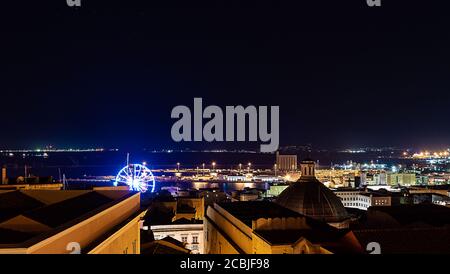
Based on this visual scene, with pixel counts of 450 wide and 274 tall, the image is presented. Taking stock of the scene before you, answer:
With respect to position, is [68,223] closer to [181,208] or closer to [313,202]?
[313,202]

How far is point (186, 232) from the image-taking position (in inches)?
1166

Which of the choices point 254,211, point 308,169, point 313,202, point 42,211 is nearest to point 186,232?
point 254,211

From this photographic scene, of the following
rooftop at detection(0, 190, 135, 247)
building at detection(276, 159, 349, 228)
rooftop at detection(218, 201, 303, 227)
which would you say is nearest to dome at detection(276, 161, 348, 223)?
building at detection(276, 159, 349, 228)

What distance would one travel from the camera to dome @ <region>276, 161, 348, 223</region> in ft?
83.9

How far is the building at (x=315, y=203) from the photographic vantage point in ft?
83.6

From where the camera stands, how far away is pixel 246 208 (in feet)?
82.6

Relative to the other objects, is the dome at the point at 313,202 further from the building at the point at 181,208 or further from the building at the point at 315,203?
the building at the point at 181,208

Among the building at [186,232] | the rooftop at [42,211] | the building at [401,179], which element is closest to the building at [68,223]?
the rooftop at [42,211]

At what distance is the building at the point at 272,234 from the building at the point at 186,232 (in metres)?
3.63

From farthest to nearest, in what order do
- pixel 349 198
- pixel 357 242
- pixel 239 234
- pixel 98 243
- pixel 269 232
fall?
pixel 349 198, pixel 239 234, pixel 269 232, pixel 357 242, pixel 98 243

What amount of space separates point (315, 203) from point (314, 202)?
0.08 m
